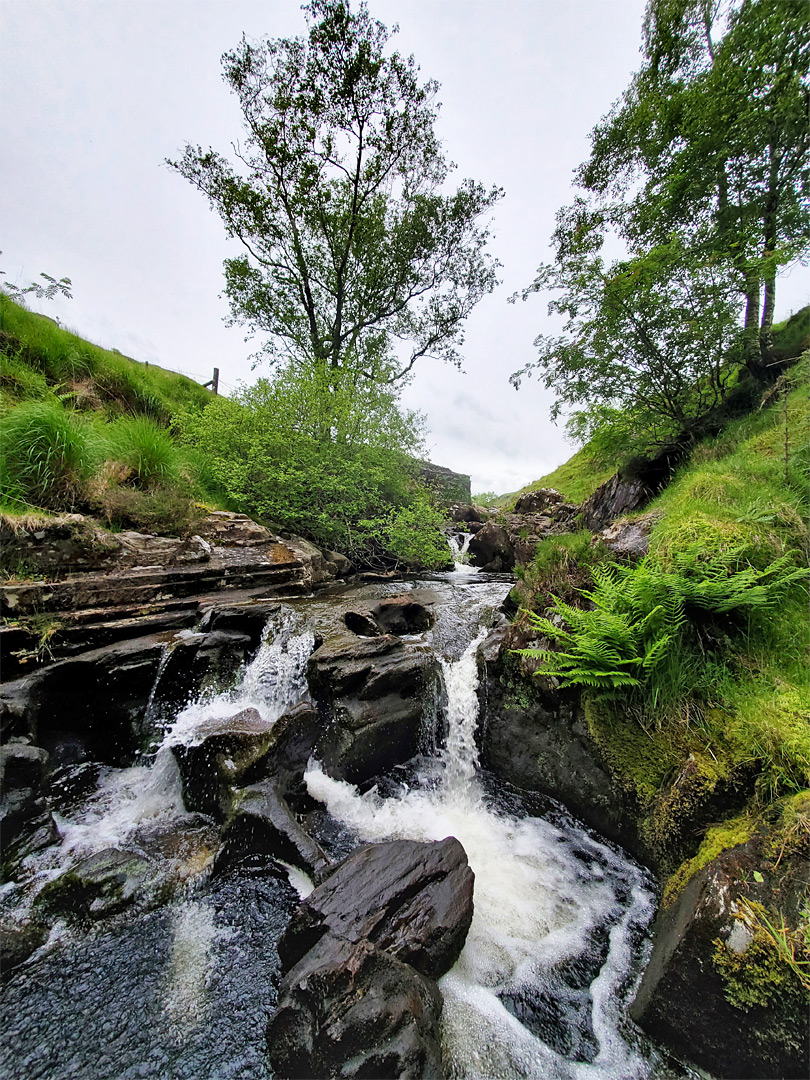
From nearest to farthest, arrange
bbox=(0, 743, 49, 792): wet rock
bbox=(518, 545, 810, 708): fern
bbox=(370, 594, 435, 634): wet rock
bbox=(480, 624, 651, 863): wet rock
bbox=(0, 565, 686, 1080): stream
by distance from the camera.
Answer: bbox=(0, 565, 686, 1080): stream → bbox=(518, 545, 810, 708): fern → bbox=(480, 624, 651, 863): wet rock → bbox=(0, 743, 49, 792): wet rock → bbox=(370, 594, 435, 634): wet rock

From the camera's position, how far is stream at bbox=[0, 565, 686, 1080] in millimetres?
2191

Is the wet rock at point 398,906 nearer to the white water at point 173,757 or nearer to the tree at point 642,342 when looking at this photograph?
the white water at point 173,757

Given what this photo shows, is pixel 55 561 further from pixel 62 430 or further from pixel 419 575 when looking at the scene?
pixel 419 575

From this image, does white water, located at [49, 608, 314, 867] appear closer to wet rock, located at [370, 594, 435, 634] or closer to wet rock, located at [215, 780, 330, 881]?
wet rock, located at [215, 780, 330, 881]

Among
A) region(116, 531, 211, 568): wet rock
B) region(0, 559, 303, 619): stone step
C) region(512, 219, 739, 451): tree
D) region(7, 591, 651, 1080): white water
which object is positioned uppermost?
region(512, 219, 739, 451): tree

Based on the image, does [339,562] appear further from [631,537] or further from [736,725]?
[736,725]

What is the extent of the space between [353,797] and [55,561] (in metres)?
5.45

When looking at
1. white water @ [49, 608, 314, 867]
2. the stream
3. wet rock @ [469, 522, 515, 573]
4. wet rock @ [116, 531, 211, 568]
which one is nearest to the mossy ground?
the stream

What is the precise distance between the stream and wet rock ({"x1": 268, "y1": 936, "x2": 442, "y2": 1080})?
218 millimetres

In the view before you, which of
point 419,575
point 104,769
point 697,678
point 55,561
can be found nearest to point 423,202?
point 419,575

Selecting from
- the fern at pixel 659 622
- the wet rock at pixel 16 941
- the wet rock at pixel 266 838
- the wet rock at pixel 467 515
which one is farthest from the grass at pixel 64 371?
the wet rock at pixel 467 515

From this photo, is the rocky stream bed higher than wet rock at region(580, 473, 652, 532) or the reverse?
the reverse

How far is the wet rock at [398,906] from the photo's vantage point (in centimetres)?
257

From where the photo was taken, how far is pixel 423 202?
15695 mm
